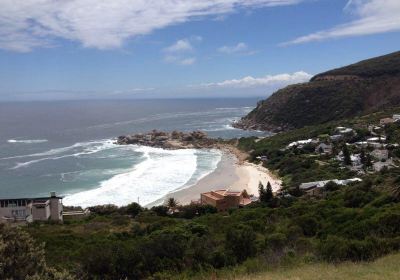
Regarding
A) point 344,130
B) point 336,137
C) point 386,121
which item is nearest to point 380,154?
point 336,137

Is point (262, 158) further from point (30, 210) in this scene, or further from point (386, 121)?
point (30, 210)

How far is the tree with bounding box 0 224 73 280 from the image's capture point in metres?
7.75

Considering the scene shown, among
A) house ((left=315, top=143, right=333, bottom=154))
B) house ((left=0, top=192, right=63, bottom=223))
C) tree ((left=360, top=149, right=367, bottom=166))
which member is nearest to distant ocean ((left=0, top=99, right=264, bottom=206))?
house ((left=0, top=192, right=63, bottom=223))

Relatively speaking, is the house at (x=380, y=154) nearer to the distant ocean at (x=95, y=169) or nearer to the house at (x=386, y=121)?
the house at (x=386, y=121)

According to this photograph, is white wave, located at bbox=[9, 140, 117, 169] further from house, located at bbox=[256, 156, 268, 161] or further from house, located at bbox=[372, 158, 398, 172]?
house, located at bbox=[372, 158, 398, 172]

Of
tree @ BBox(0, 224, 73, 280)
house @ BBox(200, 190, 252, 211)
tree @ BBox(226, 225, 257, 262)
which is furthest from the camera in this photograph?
house @ BBox(200, 190, 252, 211)

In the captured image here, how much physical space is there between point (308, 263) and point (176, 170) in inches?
1699

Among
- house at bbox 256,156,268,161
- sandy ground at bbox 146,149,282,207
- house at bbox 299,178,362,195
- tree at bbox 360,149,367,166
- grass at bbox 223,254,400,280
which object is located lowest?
sandy ground at bbox 146,149,282,207

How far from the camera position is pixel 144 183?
45.9 metres

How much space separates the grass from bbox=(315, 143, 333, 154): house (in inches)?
1625

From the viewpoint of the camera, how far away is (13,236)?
850cm

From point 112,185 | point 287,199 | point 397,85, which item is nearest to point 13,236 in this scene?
point 287,199

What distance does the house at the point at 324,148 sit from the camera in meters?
50.5

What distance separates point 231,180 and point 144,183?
29.5 ft
